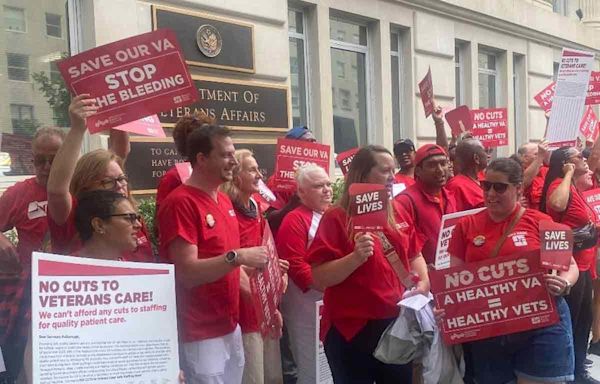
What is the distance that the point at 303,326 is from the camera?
4.38 meters

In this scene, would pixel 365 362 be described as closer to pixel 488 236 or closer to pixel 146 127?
pixel 488 236

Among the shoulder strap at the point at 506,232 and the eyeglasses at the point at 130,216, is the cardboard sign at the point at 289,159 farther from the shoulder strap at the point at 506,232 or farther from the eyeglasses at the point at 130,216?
the eyeglasses at the point at 130,216

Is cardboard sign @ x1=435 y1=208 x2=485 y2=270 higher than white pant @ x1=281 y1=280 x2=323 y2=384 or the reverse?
higher

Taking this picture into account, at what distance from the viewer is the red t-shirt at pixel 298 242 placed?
3.97 m

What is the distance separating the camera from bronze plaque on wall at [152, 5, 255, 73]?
21.7 ft

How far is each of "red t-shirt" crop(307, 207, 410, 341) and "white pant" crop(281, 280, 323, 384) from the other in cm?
101

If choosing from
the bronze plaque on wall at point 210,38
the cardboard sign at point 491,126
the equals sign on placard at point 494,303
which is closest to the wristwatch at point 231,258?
the equals sign on placard at point 494,303

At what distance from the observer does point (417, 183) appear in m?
4.19

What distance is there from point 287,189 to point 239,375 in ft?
6.77

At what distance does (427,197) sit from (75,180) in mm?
2228

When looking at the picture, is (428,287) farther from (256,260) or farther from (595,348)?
(595,348)

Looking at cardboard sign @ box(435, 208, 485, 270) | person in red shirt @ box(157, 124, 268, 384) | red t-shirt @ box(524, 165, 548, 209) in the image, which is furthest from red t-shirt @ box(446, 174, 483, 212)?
person in red shirt @ box(157, 124, 268, 384)

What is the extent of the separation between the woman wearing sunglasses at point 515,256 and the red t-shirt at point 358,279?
455 mm

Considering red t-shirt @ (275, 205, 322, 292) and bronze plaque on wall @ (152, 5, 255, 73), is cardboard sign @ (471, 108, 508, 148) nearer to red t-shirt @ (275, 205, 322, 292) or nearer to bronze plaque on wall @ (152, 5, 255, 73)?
bronze plaque on wall @ (152, 5, 255, 73)
